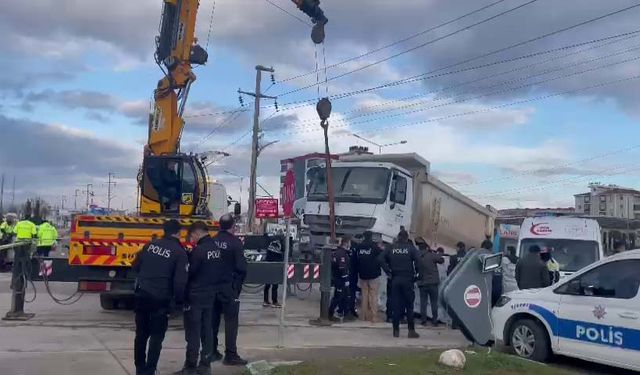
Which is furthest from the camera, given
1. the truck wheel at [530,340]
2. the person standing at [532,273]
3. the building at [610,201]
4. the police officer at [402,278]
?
the building at [610,201]

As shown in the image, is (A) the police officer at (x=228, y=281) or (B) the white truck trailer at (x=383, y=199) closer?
(A) the police officer at (x=228, y=281)

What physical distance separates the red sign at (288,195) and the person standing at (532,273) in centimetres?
417

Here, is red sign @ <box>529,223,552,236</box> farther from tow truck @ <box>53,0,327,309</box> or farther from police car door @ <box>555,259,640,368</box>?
police car door @ <box>555,259,640,368</box>

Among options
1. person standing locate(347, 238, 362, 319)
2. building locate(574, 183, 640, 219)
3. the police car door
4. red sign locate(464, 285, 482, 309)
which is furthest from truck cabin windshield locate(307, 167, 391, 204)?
building locate(574, 183, 640, 219)

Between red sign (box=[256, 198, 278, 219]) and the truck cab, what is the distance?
34.2 inches

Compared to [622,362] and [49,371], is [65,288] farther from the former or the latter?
[622,362]

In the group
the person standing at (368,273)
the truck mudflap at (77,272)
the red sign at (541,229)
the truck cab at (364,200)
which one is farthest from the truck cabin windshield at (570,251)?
the truck mudflap at (77,272)

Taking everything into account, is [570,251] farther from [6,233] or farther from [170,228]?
[6,233]

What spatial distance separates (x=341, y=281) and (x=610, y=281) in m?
5.79

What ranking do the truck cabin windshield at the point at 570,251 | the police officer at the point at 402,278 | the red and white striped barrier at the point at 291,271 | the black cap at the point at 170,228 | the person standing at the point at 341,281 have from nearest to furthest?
the black cap at the point at 170,228 → the police officer at the point at 402,278 → the red and white striped barrier at the point at 291,271 → the person standing at the point at 341,281 → the truck cabin windshield at the point at 570,251

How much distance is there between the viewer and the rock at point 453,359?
8.53 m

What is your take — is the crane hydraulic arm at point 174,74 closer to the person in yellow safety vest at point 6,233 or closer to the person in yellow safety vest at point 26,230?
the person in yellow safety vest at point 26,230

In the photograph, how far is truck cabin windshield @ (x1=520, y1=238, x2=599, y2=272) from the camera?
17.1 metres

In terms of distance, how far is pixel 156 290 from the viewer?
8.09m
